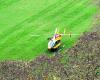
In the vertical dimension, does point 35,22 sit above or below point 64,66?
above

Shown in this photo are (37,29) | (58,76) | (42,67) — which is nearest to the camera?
(58,76)

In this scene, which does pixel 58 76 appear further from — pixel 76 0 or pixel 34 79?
pixel 76 0

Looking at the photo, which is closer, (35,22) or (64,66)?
(64,66)

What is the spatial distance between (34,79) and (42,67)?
2.99m

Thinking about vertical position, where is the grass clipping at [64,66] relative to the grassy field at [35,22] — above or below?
below

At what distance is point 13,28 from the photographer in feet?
166

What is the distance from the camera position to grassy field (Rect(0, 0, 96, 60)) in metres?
44.5

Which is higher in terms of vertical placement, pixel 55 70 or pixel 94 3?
pixel 94 3

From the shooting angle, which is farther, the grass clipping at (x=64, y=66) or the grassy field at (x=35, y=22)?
the grassy field at (x=35, y=22)

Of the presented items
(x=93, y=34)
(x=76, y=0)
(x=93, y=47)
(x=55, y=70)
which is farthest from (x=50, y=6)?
(x=55, y=70)

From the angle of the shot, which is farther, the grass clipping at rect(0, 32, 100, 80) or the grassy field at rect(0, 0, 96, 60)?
the grassy field at rect(0, 0, 96, 60)

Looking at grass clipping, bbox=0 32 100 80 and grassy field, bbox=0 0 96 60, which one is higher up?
grassy field, bbox=0 0 96 60

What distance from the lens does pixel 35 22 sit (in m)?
52.5

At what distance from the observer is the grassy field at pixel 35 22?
44.5m
